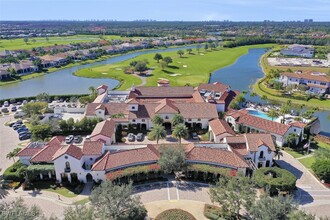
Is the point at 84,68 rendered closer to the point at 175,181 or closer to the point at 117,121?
the point at 117,121

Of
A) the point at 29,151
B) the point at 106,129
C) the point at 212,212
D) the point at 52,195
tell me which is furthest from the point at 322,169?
the point at 29,151

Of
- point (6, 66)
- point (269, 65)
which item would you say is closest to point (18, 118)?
point (6, 66)

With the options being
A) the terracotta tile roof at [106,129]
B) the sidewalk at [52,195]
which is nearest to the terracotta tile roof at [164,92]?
the terracotta tile roof at [106,129]

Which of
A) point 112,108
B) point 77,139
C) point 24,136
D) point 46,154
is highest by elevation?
point 112,108

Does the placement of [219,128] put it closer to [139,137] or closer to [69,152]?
[139,137]

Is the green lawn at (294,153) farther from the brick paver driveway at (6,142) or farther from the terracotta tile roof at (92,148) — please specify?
the brick paver driveway at (6,142)
